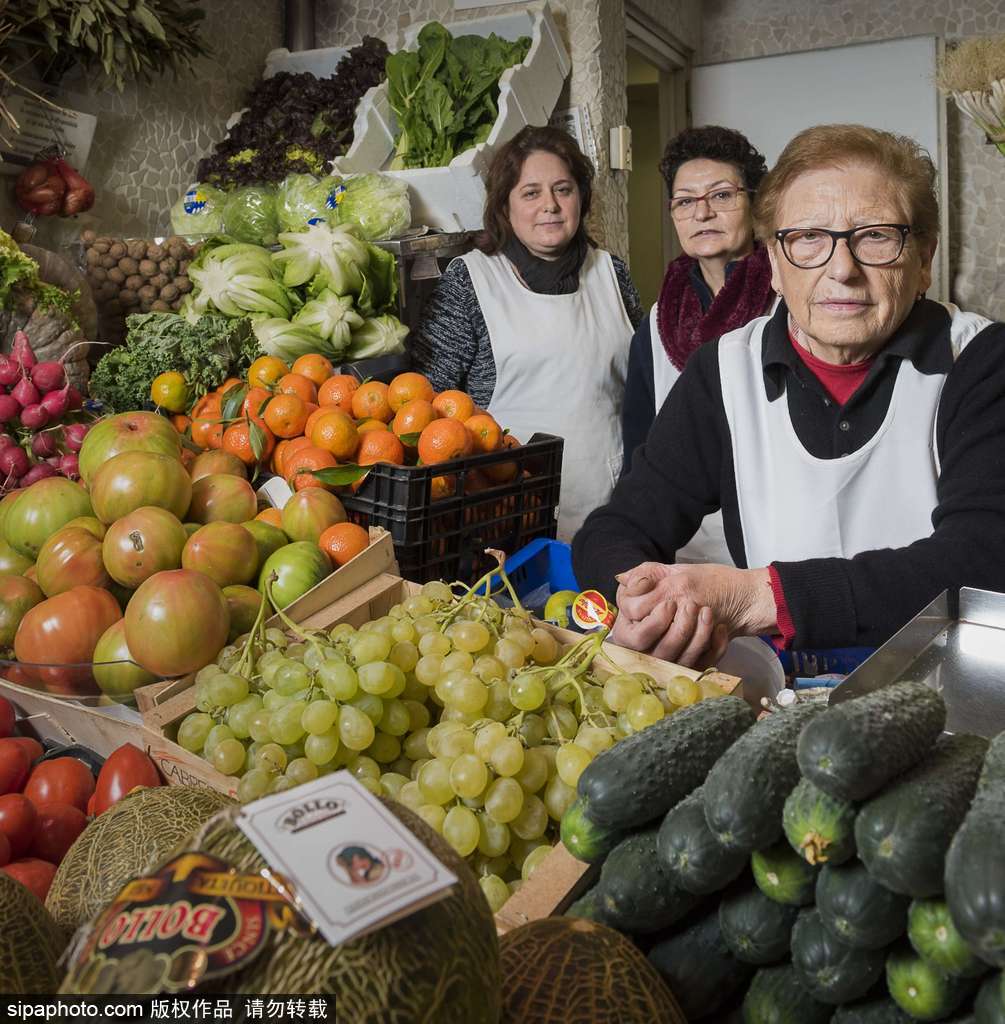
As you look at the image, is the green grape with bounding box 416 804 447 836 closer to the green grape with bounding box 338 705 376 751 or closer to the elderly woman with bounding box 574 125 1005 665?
the green grape with bounding box 338 705 376 751

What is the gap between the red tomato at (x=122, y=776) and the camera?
1.05 metres

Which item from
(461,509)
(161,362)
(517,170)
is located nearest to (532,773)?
(461,509)

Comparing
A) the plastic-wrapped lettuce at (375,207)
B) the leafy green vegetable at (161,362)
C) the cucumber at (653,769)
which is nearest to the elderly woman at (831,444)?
the cucumber at (653,769)

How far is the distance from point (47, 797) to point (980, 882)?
3.23 feet

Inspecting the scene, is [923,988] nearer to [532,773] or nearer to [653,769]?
[653,769]

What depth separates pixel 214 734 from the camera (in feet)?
3.48

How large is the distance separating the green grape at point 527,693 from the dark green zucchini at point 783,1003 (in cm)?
40

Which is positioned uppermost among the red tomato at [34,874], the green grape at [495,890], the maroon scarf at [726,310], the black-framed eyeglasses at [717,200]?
the black-framed eyeglasses at [717,200]

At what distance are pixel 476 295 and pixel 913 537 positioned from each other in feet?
5.98

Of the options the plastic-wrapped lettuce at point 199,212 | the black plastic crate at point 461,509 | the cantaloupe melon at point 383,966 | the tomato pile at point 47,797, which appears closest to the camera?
the cantaloupe melon at point 383,966

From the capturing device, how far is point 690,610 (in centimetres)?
135

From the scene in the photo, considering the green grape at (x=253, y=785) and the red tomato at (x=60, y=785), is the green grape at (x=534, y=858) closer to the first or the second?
the green grape at (x=253, y=785)

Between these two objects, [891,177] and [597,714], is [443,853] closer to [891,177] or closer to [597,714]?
[597,714]

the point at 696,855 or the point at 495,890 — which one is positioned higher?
the point at 696,855
